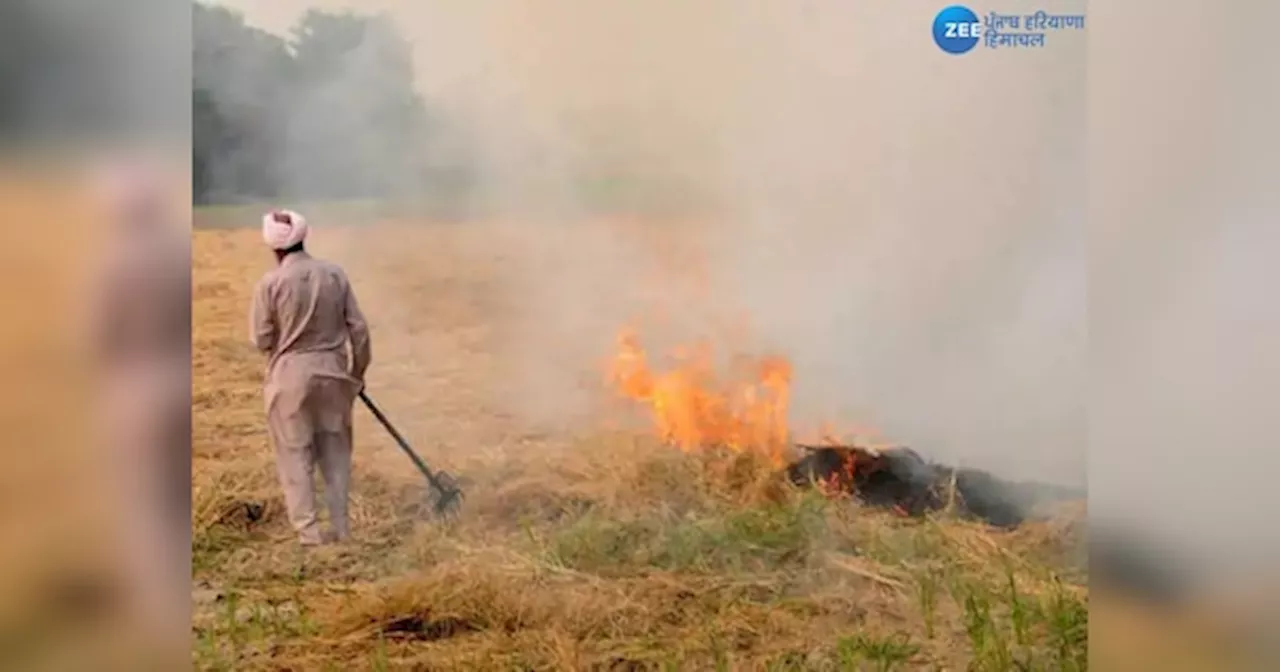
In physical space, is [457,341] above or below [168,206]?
below

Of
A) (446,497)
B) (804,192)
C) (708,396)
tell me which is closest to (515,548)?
(446,497)

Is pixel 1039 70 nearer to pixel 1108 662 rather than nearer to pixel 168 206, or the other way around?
pixel 1108 662

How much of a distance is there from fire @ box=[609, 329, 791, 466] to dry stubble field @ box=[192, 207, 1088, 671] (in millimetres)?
39

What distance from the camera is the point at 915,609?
197cm

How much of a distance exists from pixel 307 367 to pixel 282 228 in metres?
0.22

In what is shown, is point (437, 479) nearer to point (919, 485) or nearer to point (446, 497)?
point (446, 497)

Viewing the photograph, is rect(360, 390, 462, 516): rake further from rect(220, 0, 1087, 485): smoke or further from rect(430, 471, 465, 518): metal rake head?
rect(220, 0, 1087, 485): smoke

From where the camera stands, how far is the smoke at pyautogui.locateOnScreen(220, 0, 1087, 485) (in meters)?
1.95

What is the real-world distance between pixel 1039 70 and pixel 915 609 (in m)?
0.86

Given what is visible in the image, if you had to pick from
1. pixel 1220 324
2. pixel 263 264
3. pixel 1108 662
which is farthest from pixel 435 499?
pixel 1220 324

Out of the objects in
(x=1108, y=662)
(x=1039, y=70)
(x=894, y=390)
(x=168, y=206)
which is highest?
(x=1039, y=70)

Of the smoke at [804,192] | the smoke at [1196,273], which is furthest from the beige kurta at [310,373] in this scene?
the smoke at [1196,273]

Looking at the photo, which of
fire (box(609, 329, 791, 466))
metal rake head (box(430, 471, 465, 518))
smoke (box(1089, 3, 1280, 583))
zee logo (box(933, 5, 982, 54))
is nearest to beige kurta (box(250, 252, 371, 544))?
metal rake head (box(430, 471, 465, 518))

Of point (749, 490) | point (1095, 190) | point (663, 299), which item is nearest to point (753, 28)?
point (663, 299)
